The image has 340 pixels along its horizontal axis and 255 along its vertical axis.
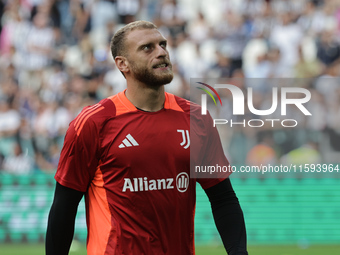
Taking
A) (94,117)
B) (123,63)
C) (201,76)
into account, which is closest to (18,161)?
(201,76)

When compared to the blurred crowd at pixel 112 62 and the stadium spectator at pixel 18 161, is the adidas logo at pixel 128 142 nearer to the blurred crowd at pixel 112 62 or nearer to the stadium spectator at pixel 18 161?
the blurred crowd at pixel 112 62

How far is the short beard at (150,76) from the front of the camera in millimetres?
4094

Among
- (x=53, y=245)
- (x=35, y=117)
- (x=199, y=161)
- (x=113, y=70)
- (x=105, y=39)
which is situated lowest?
(x=53, y=245)

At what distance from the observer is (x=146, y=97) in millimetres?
4246

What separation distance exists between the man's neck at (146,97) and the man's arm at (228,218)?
2.21 feet

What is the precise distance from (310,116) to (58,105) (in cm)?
509

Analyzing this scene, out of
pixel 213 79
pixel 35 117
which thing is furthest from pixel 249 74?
pixel 35 117

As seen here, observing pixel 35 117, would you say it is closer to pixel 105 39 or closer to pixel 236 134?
pixel 105 39

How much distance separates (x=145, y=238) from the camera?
3994 mm

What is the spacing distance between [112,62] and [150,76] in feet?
33.1

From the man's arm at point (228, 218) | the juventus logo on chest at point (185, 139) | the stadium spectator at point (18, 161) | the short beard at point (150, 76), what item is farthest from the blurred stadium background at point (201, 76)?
the short beard at point (150, 76)

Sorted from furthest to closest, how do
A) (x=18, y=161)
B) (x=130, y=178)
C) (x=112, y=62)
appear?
(x=112, y=62) < (x=18, y=161) < (x=130, y=178)

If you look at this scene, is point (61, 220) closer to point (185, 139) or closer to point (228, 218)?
point (185, 139)

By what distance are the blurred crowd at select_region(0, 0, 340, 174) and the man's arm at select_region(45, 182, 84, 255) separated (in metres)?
7.11
